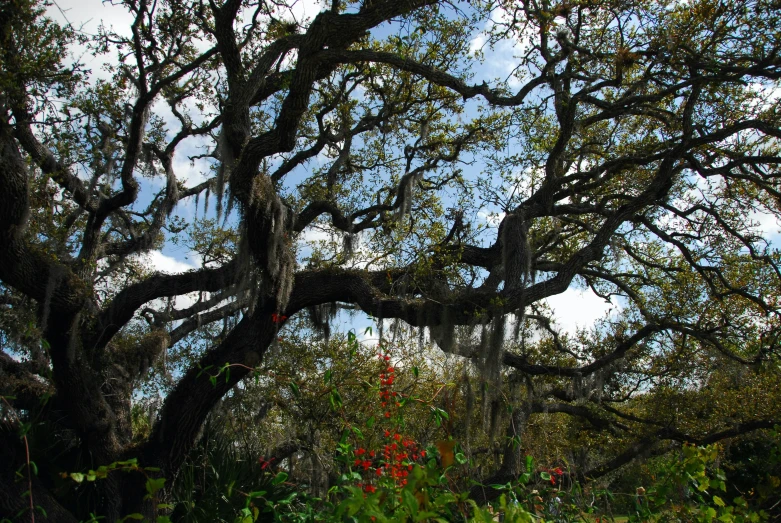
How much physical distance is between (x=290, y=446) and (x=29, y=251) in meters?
3.79

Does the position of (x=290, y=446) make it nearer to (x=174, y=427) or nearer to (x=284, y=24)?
(x=174, y=427)

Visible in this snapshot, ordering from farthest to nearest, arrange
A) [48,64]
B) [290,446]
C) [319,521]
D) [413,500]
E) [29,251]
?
1. [290,446]
2. [48,64]
3. [29,251]
4. [319,521]
5. [413,500]

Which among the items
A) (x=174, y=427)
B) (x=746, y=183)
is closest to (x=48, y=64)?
(x=174, y=427)

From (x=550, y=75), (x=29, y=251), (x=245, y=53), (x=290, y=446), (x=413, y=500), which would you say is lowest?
(x=413, y=500)

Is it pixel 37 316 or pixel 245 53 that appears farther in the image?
pixel 245 53

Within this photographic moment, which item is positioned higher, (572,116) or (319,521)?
(572,116)

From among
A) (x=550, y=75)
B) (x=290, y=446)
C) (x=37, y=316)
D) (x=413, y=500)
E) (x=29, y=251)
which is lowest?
(x=413, y=500)

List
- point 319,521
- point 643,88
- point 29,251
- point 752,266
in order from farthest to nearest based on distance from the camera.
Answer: point 752,266 → point 643,88 → point 29,251 → point 319,521

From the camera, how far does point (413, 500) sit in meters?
1.75

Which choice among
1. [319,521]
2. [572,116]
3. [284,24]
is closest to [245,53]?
[284,24]

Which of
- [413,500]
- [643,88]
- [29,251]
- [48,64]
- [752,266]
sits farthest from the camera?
[752,266]

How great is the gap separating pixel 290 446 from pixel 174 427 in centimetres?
163

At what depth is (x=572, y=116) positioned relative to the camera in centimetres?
693

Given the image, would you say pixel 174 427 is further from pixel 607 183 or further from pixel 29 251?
pixel 607 183
